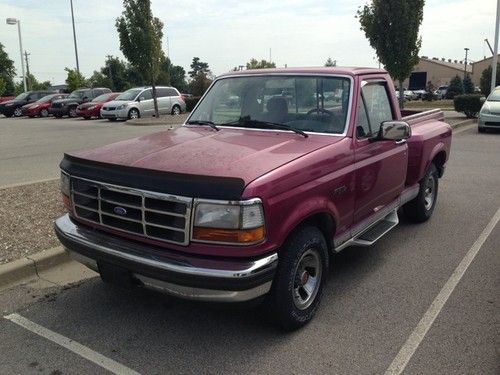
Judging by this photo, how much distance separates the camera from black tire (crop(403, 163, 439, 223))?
19.9 ft

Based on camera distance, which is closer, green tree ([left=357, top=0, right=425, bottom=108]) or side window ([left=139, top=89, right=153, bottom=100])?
green tree ([left=357, top=0, right=425, bottom=108])

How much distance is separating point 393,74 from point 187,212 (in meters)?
17.5

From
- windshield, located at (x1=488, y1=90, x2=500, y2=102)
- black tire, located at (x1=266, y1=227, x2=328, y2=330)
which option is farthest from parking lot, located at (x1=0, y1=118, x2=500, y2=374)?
windshield, located at (x1=488, y1=90, x2=500, y2=102)

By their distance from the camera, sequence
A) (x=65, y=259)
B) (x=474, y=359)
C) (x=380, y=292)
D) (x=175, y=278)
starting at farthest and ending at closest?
(x=65, y=259) < (x=380, y=292) < (x=474, y=359) < (x=175, y=278)

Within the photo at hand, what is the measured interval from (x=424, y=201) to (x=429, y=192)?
33cm

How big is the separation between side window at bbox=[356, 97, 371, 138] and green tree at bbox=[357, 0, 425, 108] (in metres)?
14.8

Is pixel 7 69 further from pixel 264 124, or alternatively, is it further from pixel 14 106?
pixel 264 124

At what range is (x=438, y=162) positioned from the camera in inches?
257

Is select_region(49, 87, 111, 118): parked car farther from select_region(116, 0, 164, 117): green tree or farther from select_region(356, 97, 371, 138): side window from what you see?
select_region(356, 97, 371, 138): side window

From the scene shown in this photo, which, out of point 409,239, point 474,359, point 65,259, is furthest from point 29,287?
point 409,239

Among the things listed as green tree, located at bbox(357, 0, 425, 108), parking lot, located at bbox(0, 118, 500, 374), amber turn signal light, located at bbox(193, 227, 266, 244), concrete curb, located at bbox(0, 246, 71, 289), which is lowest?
parking lot, located at bbox(0, 118, 500, 374)

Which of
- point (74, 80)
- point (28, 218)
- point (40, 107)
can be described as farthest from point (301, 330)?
point (74, 80)

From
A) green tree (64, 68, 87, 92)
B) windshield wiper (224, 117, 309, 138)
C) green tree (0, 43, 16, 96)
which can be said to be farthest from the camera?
green tree (0, 43, 16, 96)

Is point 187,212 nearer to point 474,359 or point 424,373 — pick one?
point 424,373
